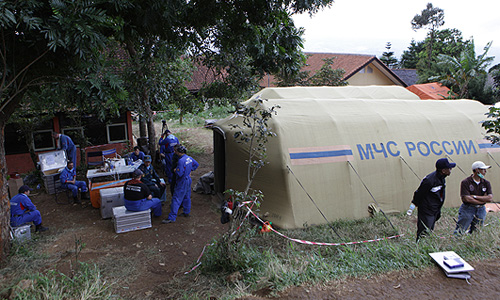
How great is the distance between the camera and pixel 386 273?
4340 mm

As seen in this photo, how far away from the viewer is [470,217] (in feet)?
18.8

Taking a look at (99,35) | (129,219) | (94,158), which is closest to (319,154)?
(129,219)

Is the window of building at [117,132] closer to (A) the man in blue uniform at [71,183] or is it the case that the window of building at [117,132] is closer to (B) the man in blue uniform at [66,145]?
(B) the man in blue uniform at [66,145]

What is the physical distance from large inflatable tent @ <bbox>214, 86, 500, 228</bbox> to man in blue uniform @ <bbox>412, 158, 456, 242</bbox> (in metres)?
2.10

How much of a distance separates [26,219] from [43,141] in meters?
6.76

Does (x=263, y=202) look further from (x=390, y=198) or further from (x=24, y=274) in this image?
(x=24, y=274)

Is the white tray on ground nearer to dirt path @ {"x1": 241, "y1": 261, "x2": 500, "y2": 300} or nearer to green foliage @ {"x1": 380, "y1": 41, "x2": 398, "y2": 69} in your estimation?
dirt path @ {"x1": 241, "y1": 261, "x2": 500, "y2": 300}

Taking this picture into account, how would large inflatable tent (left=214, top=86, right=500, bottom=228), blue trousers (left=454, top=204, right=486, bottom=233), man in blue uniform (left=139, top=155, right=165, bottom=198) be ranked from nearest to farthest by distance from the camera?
1. blue trousers (left=454, top=204, right=486, bottom=233)
2. large inflatable tent (left=214, top=86, right=500, bottom=228)
3. man in blue uniform (left=139, top=155, right=165, bottom=198)

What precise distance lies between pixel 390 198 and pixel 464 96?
19.9 metres

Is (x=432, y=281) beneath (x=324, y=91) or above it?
beneath

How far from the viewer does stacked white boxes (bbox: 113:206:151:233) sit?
694cm

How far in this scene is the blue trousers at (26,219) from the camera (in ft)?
21.1

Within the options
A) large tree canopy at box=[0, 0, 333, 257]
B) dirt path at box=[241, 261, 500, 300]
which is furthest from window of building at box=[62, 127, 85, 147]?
dirt path at box=[241, 261, 500, 300]

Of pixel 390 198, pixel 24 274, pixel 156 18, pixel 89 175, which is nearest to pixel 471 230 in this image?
pixel 390 198
